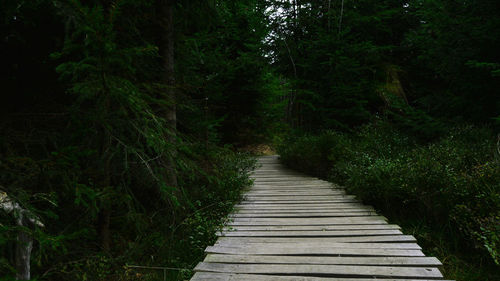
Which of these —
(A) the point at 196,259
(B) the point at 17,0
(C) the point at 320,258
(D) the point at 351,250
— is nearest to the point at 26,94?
(B) the point at 17,0

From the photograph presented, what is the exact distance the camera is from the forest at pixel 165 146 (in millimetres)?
2891

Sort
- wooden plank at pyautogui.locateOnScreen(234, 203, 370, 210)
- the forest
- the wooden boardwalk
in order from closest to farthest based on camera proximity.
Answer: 1. the forest
2. the wooden boardwalk
3. wooden plank at pyautogui.locateOnScreen(234, 203, 370, 210)

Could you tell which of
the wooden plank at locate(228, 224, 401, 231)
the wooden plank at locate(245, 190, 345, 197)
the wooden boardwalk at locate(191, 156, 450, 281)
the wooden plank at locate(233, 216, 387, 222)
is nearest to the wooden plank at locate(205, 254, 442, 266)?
the wooden boardwalk at locate(191, 156, 450, 281)

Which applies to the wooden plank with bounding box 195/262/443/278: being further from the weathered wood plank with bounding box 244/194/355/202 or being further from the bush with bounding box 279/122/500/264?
the weathered wood plank with bounding box 244/194/355/202

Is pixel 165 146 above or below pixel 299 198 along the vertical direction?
above

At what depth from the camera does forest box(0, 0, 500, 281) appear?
2891 millimetres

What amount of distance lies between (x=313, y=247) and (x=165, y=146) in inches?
95.6

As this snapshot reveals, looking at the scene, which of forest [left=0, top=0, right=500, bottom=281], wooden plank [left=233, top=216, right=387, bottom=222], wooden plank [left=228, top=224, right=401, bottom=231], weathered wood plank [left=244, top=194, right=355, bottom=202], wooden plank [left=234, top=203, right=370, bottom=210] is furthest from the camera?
weathered wood plank [left=244, top=194, right=355, bottom=202]

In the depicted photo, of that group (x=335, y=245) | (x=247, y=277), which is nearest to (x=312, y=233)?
(x=335, y=245)

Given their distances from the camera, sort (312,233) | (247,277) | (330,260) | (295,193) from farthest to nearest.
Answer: (295,193) < (312,233) < (330,260) < (247,277)

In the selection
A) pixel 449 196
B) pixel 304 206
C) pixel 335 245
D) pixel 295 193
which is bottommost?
pixel 295 193

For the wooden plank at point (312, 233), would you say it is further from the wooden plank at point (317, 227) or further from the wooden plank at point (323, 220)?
the wooden plank at point (323, 220)

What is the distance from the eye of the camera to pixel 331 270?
10.2ft

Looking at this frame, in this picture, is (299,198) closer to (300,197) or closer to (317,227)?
(300,197)
